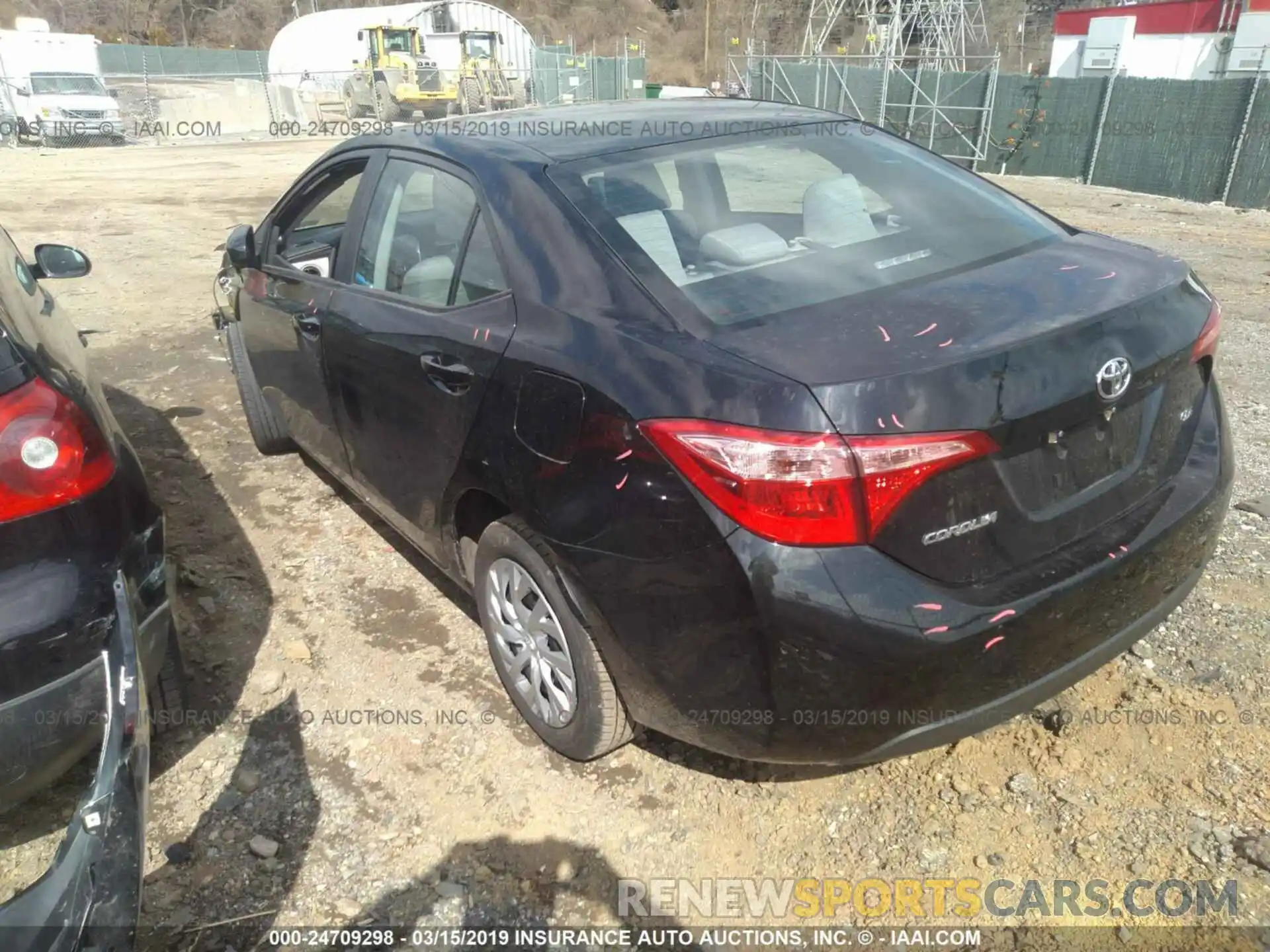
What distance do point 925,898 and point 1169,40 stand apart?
3633 cm

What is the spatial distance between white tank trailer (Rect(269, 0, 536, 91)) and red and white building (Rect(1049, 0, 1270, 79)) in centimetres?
2086

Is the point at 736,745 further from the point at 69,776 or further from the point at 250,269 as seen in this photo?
the point at 250,269

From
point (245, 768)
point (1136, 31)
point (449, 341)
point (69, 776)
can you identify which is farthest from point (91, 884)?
point (1136, 31)

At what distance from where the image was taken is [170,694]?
2814 mm

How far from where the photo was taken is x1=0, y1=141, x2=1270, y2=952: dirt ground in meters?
2.34

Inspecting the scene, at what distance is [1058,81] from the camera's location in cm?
1648

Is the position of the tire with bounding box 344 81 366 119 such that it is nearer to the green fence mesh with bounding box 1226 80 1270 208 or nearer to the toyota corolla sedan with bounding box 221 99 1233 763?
the green fence mesh with bounding box 1226 80 1270 208

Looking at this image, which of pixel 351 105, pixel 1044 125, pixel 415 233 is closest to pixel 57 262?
pixel 415 233

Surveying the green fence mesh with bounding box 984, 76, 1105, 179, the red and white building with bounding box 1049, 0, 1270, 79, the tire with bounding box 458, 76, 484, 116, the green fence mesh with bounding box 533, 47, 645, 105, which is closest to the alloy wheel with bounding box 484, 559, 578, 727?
the green fence mesh with bounding box 984, 76, 1105, 179

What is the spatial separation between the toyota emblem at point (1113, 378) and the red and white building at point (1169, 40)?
28.2 m

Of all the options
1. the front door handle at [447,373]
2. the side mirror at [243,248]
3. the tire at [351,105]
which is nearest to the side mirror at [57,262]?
the side mirror at [243,248]

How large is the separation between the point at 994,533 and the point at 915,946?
39.8 inches

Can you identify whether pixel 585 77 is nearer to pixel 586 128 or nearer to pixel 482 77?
pixel 482 77

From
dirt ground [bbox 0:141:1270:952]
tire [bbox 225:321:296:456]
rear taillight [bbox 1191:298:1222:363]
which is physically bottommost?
dirt ground [bbox 0:141:1270:952]
